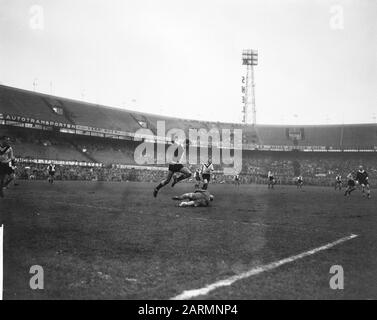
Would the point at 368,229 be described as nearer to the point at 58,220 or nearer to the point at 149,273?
the point at 149,273

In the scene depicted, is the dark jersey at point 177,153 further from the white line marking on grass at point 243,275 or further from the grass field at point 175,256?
the white line marking on grass at point 243,275

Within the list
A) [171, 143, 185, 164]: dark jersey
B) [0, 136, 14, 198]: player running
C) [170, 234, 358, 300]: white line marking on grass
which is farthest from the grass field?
[171, 143, 185, 164]: dark jersey

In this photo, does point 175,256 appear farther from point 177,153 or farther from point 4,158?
point 4,158

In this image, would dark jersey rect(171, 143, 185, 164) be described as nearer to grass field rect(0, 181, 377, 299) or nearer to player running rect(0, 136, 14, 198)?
grass field rect(0, 181, 377, 299)

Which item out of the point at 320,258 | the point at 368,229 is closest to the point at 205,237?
the point at 320,258

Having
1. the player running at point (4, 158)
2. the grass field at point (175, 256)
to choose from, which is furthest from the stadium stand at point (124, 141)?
the grass field at point (175, 256)

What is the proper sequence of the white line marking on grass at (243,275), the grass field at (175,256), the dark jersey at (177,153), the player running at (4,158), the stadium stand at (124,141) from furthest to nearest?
the stadium stand at (124,141) → the dark jersey at (177,153) → the player running at (4,158) → the grass field at (175,256) → the white line marking on grass at (243,275)

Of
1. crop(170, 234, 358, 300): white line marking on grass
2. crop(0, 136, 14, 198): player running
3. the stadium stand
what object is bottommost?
crop(170, 234, 358, 300): white line marking on grass

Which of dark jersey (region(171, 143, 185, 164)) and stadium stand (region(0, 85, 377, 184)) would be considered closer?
dark jersey (region(171, 143, 185, 164))

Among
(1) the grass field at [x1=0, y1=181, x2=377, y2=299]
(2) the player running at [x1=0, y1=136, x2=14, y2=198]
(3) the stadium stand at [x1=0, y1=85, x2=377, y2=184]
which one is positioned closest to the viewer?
(1) the grass field at [x1=0, y1=181, x2=377, y2=299]

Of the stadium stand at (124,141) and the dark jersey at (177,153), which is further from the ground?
the stadium stand at (124,141)

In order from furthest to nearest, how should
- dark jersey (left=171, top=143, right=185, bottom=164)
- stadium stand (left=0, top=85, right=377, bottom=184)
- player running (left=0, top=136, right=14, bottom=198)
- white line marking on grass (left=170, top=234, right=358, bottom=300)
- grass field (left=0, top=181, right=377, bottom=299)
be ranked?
stadium stand (left=0, top=85, right=377, bottom=184), dark jersey (left=171, top=143, right=185, bottom=164), player running (left=0, top=136, right=14, bottom=198), grass field (left=0, top=181, right=377, bottom=299), white line marking on grass (left=170, top=234, right=358, bottom=300)

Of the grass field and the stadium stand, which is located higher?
the stadium stand

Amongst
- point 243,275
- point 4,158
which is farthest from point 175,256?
point 4,158
